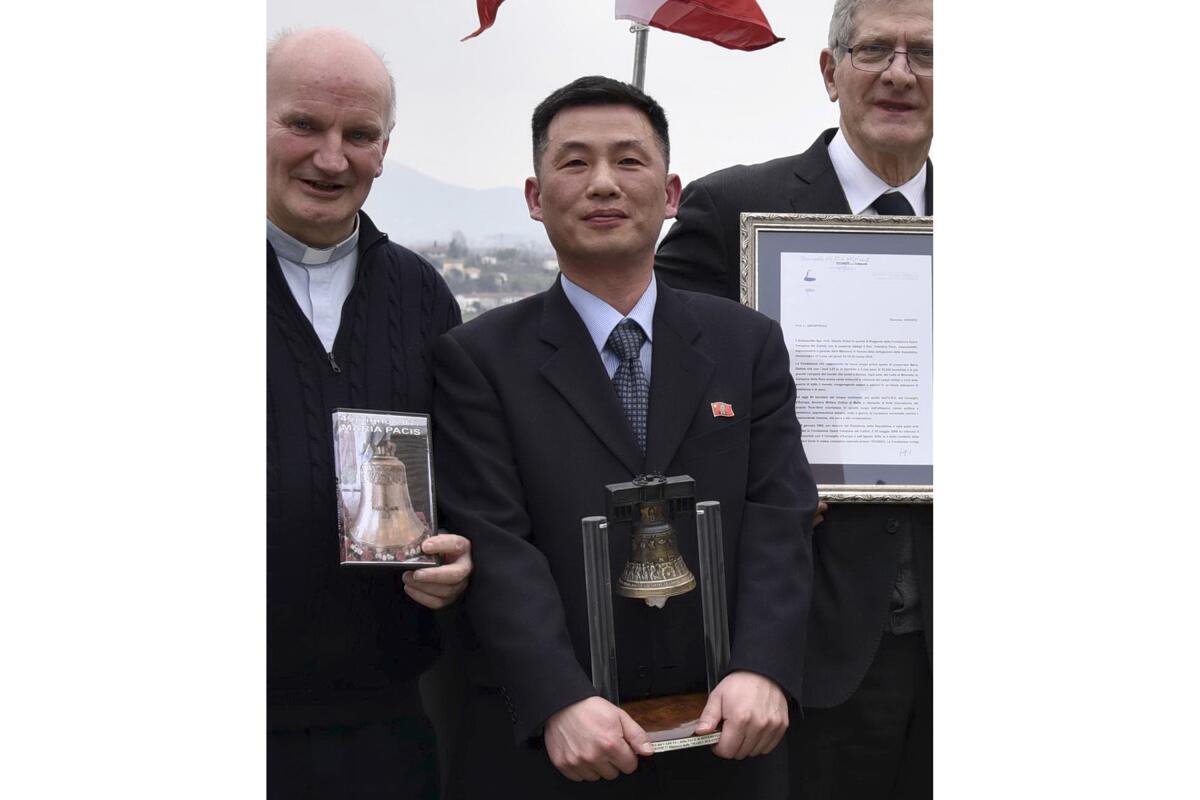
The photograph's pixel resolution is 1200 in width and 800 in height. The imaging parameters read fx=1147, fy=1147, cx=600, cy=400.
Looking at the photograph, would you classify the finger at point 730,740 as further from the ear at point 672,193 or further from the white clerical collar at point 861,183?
the white clerical collar at point 861,183

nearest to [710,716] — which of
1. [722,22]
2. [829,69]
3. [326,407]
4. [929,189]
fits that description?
[326,407]

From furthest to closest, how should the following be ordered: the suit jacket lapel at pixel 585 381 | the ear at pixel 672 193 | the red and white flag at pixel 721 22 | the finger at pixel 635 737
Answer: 1. the red and white flag at pixel 721 22
2. the ear at pixel 672 193
3. the suit jacket lapel at pixel 585 381
4. the finger at pixel 635 737

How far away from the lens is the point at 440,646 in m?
3.23

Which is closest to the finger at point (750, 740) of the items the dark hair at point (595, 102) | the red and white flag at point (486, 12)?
the dark hair at point (595, 102)

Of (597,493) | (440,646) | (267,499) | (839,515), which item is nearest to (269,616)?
(267,499)

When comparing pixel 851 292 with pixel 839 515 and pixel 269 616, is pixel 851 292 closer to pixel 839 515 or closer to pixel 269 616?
pixel 839 515

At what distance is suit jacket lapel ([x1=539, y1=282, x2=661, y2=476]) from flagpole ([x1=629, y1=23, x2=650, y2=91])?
1.76 metres

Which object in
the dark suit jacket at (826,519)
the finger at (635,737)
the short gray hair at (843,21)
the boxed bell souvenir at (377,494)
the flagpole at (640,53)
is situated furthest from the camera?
the flagpole at (640,53)

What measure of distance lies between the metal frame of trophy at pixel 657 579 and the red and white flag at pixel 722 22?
273cm

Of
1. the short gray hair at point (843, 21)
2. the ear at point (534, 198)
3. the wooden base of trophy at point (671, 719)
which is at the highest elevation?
the short gray hair at point (843, 21)

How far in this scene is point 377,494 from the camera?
2779mm

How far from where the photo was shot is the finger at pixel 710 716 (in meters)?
2.68

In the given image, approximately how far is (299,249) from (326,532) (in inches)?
30.0

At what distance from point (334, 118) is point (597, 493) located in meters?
1.19
